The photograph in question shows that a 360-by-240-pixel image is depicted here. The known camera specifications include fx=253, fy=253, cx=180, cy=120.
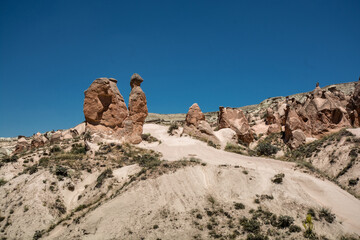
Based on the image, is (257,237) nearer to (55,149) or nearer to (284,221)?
(284,221)

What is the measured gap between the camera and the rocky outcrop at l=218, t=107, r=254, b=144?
30.4 meters

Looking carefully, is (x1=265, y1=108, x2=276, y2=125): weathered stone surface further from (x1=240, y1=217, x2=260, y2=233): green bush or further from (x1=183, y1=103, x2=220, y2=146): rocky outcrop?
(x1=240, y1=217, x2=260, y2=233): green bush

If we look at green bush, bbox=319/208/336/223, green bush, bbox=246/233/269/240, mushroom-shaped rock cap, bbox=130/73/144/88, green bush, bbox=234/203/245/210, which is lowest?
green bush, bbox=246/233/269/240

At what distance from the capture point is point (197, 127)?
28.2 m

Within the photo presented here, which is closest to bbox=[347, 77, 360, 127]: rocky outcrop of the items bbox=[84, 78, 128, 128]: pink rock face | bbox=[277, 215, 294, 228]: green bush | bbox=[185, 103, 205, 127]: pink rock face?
bbox=[185, 103, 205, 127]: pink rock face

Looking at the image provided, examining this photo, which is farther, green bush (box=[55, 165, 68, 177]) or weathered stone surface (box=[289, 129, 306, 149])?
weathered stone surface (box=[289, 129, 306, 149])

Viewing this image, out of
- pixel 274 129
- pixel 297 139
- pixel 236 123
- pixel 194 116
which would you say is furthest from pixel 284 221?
pixel 274 129

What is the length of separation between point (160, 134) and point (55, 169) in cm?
1586

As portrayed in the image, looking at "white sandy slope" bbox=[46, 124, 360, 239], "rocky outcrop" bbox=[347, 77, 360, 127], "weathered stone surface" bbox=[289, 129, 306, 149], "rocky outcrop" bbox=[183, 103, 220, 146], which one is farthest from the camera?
"rocky outcrop" bbox=[183, 103, 220, 146]

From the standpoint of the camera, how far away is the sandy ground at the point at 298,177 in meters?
11.6

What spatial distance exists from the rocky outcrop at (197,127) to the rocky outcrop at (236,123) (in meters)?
3.87

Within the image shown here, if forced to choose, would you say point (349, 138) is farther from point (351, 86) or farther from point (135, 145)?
point (351, 86)

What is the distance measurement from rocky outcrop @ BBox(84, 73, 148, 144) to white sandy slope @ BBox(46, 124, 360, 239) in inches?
403

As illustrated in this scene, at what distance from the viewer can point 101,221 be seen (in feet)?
36.6
